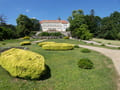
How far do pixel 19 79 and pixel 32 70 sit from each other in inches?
32.8

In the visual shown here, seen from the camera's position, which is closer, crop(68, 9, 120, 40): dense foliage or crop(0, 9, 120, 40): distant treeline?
crop(0, 9, 120, 40): distant treeline

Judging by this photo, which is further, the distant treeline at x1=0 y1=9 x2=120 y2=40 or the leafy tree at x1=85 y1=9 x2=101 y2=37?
the leafy tree at x1=85 y1=9 x2=101 y2=37

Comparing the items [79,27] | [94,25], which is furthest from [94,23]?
[79,27]

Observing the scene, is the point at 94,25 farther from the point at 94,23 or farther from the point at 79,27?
the point at 79,27

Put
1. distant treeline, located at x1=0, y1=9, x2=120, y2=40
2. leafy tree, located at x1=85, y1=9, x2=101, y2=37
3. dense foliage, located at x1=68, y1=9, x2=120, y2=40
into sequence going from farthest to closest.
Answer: leafy tree, located at x1=85, y1=9, x2=101, y2=37
dense foliage, located at x1=68, y1=9, x2=120, y2=40
distant treeline, located at x1=0, y1=9, x2=120, y2=40

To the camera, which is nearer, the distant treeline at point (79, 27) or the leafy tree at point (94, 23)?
the distant treeline at point (79, 27)

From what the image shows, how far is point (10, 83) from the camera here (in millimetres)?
3371

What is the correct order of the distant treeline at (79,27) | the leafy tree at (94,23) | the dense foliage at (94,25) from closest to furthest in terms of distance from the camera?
the distant treeline at (79,27), the dense foliage at (94,25), the leafy tree at (94,23)

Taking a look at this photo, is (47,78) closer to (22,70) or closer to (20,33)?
(22,70)

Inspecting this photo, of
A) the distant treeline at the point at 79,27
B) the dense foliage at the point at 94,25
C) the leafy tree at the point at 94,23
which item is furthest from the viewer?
the leafy tree at the point at 94,23

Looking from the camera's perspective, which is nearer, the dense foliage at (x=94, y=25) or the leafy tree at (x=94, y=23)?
the dense foliage at (x=94, y=25)

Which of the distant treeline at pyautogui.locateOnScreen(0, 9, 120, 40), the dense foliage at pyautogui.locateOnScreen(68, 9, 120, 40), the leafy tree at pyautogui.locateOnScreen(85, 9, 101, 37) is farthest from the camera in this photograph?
the leafy tree at pyautogui.locateOnScreen(85, 9, 101, 37)

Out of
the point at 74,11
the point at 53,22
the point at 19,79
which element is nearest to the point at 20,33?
the point at 74,11

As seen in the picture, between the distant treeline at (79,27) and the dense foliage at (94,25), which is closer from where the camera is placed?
the distant treeline at (79,27)
